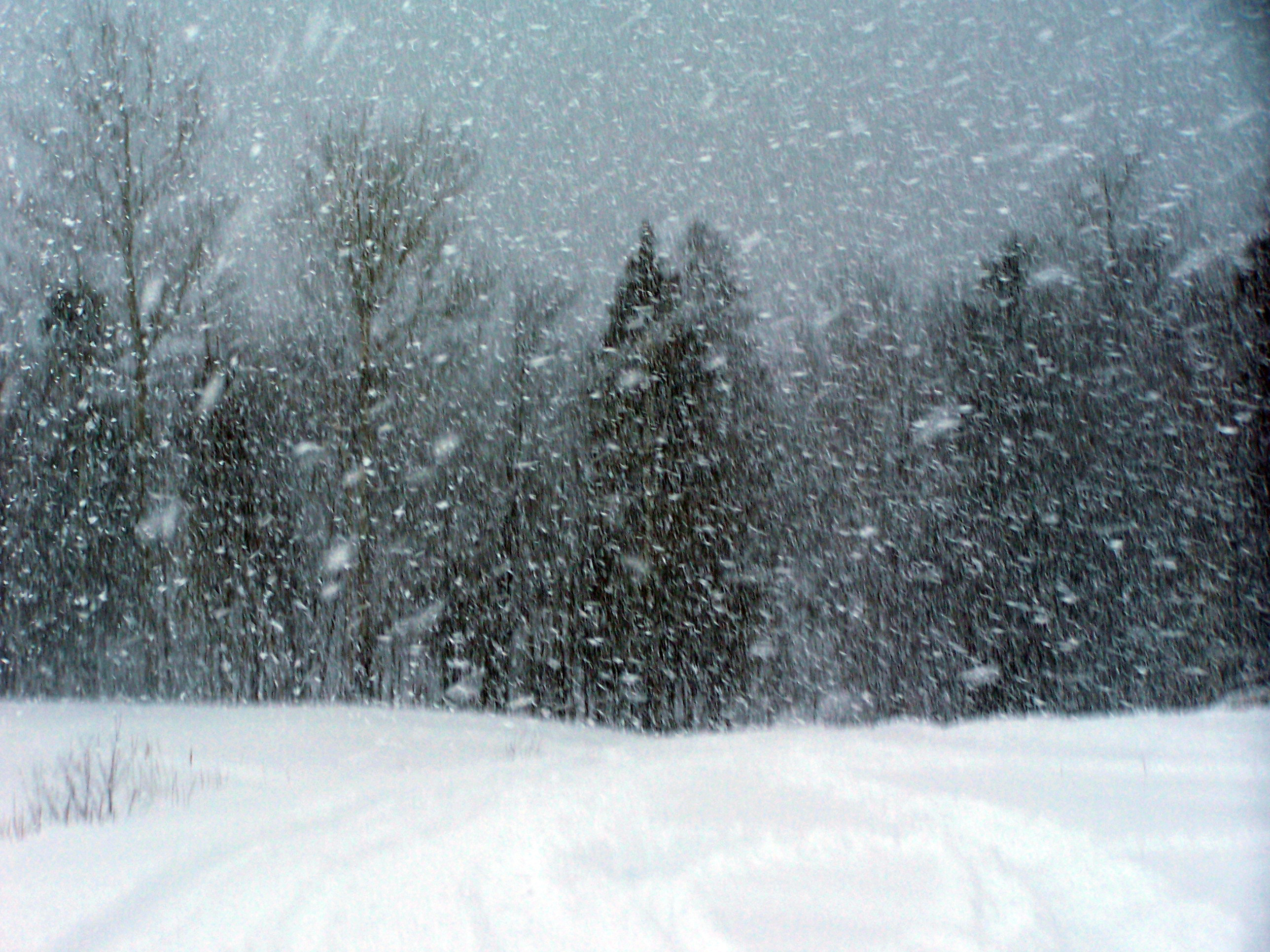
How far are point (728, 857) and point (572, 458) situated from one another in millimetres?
13087

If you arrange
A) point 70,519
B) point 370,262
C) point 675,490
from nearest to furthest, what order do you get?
point 70,519 < point 370,262 < point 675,490

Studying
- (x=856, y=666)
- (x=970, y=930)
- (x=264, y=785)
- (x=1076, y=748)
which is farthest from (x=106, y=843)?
(x=856, y=666)

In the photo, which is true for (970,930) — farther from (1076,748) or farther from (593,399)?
(593,399)

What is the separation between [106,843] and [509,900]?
1.98m

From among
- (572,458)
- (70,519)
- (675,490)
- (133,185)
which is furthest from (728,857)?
(133,185)

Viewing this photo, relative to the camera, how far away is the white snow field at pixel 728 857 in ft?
7.71

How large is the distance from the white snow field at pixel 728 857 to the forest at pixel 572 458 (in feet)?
34.4

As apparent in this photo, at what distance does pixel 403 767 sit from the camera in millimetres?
6000

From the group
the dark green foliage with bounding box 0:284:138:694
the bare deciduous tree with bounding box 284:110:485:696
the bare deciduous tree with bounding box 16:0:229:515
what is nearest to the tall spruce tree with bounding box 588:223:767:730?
the bare deciduous tree with bounding box 284:110:485:696

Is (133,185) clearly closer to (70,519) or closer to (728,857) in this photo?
(70,519)

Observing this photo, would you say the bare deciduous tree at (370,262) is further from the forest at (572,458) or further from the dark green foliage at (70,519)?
the dark green foliage at (70,519)

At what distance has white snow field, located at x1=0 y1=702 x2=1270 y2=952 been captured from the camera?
235cm

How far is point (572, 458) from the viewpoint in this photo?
1573 centimetres

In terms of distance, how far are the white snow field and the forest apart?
10476mm
